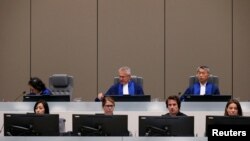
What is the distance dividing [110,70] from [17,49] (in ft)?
6.18

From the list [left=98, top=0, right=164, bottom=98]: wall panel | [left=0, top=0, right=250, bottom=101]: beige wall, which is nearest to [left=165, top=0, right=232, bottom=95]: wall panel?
[left=0, top=0, right=250, bottom=101]: beige wall

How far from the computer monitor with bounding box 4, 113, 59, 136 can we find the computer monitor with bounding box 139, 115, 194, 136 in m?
0.93

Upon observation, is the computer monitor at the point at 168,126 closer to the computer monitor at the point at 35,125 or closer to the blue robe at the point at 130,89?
the computer monitor at the point at 35,125

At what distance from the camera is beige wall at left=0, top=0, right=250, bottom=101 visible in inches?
500

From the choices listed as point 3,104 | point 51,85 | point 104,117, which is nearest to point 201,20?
point 51,85

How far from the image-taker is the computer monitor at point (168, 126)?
6.53 metres

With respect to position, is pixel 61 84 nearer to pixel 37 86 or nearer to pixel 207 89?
pixel 37 86

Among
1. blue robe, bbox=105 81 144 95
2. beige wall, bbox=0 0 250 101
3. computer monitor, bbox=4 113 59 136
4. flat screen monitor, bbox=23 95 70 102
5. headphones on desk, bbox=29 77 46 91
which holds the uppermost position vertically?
beige wall, bbox=0 0 250 101

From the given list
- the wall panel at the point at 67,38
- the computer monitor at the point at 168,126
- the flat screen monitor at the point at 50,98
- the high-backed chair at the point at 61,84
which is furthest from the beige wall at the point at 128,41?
the computer monitor at the point at 168,126

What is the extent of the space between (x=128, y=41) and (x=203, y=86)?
3.21 metres

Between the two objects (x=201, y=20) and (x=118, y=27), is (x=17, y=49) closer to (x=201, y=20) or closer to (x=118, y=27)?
(x=118, y=27)

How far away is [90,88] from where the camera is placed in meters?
13.0

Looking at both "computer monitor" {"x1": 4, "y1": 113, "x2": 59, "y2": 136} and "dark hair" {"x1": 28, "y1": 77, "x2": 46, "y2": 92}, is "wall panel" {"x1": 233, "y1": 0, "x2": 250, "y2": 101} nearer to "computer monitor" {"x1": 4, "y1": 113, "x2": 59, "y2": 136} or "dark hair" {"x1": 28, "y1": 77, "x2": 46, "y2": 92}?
"dark hair" {"x1": 28, "y1": 77, "x2": 46, "y2": 92}

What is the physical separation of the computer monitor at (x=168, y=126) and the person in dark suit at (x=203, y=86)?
329 centimetres
